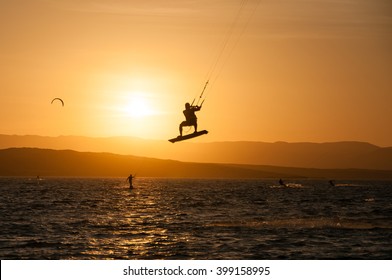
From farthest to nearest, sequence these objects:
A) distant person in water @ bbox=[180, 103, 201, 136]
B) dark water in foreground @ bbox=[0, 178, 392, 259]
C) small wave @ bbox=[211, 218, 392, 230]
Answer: small wave @ bbox=[211, 218, 392, 230] → dark water in foreground @ bbox=[0, 178, 392, 259] → distant person in water @ bbox=[180, 103, 201, 136]

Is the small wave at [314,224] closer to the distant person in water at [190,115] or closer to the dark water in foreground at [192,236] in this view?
the dark water in foreground at [192,236]

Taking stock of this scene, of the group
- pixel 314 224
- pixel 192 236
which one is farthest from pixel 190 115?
pixel 314 224

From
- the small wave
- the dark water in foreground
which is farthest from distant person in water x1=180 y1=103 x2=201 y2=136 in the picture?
the small wave

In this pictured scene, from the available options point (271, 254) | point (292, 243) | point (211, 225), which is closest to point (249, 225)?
point (211, 225)

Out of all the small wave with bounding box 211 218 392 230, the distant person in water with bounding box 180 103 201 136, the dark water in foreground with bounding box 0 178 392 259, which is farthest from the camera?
the small wave with bounding box 211 218 392 230

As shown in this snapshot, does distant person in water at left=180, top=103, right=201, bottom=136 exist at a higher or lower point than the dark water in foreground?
higher

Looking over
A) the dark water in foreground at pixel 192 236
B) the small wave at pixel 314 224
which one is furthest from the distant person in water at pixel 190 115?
the small wave at pixel 314 224

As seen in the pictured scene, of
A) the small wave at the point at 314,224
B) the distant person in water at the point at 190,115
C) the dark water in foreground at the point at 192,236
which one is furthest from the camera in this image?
the small wave at the point at 314,224

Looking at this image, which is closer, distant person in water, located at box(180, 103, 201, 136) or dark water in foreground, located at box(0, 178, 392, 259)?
distant person in water, located at box(180, 103, 201, 136)

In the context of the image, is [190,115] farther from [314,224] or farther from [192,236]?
[314,224]

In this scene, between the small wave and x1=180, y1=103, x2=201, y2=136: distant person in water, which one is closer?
x1=180, y1=103, x2=201, y2=136: distant person in water

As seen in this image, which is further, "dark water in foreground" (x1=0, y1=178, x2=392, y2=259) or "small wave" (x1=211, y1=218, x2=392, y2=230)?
"small wave" (x1=211, y1=218, x2=392, y2=230)

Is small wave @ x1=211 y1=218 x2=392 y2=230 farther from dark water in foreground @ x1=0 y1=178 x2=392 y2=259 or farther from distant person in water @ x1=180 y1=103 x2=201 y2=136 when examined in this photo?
distant person in water @ x1=180 y1=103 x2=201 y2=136

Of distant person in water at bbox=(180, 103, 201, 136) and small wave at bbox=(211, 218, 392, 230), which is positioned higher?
distant person in water at bbox=(180, 103, 201, 136)
